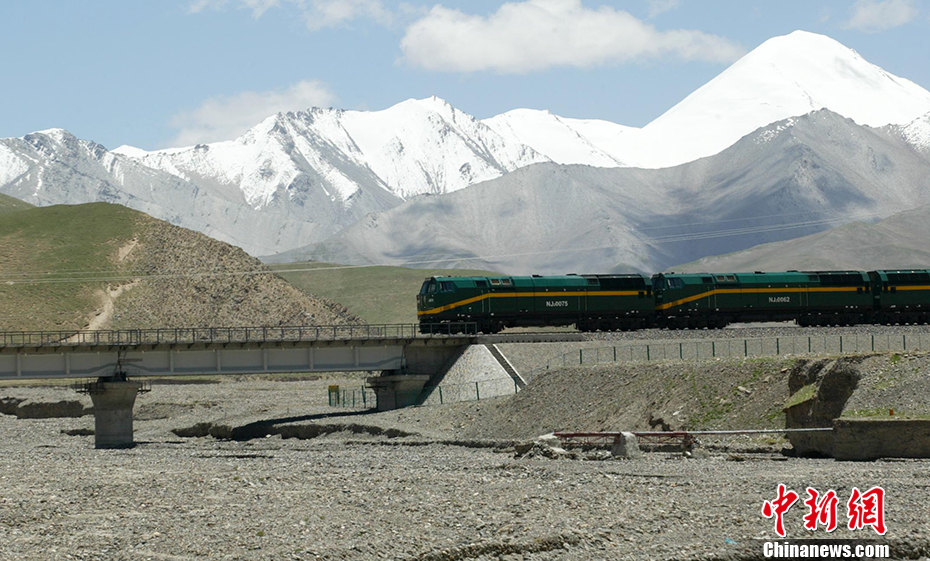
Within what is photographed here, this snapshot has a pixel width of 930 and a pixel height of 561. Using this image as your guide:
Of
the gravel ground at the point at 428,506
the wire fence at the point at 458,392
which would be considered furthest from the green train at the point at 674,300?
the gravel ground at the point at 428,506

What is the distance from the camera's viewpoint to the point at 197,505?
35062mm

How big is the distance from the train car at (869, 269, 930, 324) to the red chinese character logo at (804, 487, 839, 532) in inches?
2545

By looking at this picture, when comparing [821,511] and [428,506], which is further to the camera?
[428,506]

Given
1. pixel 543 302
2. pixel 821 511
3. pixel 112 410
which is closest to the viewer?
pixel 821 511

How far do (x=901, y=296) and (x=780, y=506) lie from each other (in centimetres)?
6697

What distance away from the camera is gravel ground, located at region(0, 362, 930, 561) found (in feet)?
95.7

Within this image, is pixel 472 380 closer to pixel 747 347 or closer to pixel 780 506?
pixel 747 347

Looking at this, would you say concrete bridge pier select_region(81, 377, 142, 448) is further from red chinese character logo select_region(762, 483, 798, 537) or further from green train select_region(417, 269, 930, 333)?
red chinese character logo select_region(762, 483, 798, 537)

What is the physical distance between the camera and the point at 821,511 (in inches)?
1244

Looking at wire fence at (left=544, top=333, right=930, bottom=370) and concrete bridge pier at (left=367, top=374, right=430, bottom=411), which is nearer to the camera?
wire fence at (left=544, top=333, right=930, bottom=370)

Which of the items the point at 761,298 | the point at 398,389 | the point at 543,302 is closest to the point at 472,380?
the point at 398,389

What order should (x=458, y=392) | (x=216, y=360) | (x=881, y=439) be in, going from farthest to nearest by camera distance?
(x=216, y=360)
(x=458, y=392)
(x=881, y=439)

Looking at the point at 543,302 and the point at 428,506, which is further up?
the point at 543,302

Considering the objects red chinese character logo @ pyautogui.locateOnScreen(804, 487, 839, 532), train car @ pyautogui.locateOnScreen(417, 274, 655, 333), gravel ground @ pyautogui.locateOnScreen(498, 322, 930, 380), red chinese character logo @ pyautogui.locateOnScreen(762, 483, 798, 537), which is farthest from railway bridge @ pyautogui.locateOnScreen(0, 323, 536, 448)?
red chinese character logo @ pyautogui.locateOnScreen(804, 487, 839, 532)
